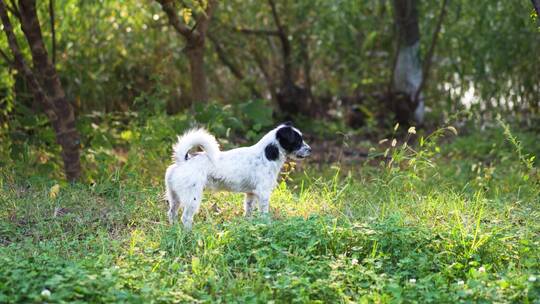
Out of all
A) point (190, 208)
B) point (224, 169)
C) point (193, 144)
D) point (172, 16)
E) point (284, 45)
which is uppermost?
point (172, 16)

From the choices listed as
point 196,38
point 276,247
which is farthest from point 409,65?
point 276,247

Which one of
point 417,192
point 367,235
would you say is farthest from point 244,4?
point 367,235

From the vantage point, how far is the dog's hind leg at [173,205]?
21.4 feet

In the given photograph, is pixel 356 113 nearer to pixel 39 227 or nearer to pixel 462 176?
pixel 462 176

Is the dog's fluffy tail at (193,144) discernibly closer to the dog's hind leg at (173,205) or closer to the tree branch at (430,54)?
the dog's hind leg at (173,205)

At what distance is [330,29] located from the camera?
1230cm

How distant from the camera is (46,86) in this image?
27.5ft

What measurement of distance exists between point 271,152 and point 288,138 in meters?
0.19

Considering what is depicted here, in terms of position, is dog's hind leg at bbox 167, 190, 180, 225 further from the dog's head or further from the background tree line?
the background tree line


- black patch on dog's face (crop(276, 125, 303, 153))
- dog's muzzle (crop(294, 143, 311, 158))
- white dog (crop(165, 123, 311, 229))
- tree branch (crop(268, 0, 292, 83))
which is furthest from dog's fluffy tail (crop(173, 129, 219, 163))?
tree branch (crop(268, 0, 292, 83))

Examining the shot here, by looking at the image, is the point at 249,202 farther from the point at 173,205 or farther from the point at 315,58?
the point at 315,58

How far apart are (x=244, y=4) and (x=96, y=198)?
5954 mm

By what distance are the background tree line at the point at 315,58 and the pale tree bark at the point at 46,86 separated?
6.65ft

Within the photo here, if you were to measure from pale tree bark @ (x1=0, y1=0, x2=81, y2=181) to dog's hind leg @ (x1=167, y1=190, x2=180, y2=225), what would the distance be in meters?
2.03
